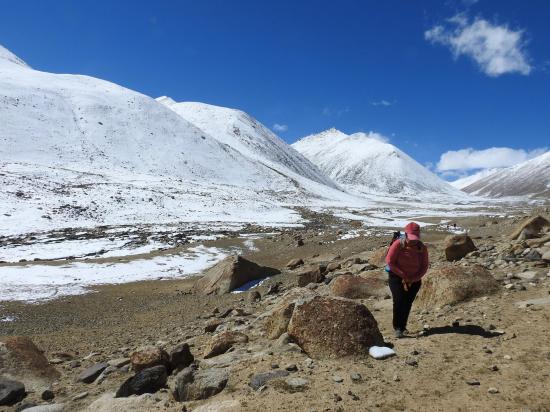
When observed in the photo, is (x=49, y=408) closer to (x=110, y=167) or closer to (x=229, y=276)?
(x=229, y=276)

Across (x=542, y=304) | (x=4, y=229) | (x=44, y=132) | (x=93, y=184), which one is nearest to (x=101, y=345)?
(x=542, y=304)

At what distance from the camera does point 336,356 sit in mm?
7266

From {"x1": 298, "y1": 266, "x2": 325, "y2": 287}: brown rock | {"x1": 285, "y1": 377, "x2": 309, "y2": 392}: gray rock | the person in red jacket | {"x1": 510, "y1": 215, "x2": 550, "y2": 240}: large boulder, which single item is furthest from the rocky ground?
{"x1": 298, "y1": 266, "x2": 325, "y2": 287}: brown rock

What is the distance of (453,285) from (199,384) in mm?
6342

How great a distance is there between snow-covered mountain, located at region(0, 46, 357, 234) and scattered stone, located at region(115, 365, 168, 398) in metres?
41.1

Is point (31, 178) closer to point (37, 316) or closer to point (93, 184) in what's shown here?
point (93, 184)

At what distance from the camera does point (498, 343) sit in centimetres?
735

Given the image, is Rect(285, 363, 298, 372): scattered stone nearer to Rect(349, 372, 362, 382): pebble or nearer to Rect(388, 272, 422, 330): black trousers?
Rect(349, 372, 362, 382): pebble

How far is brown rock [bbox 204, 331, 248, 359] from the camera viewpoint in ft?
30.4

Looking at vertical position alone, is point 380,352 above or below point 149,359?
above

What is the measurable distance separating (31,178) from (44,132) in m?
35.6

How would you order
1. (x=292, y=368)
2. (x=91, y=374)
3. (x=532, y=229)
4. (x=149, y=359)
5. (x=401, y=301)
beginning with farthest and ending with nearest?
1. (x=532, y=229)
2. (x=91, y=374)
3. (x=149, y=359)
4. (x=401, y=301)
5. (x=292, y=368)

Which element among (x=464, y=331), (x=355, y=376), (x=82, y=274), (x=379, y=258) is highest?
(x=379, y=258)

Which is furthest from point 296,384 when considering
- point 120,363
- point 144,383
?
point 120,363
